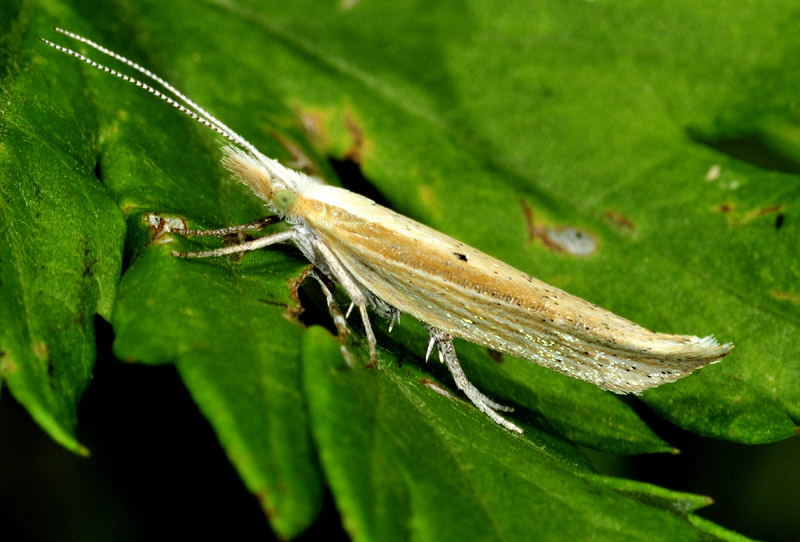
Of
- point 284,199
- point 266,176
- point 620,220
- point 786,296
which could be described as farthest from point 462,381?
point 786,296

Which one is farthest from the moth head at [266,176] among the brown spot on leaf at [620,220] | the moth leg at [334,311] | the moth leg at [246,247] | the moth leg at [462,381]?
the brown spot on leaf at [620,220]

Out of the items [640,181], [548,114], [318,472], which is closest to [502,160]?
[548,114]

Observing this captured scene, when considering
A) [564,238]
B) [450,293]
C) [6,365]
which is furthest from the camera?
[564,238]

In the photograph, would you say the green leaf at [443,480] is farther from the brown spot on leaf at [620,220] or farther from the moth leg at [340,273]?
the brown spot on leaf at [620,220]

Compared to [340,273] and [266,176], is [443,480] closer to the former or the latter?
[340,273]

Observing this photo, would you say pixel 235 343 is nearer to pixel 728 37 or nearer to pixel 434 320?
pixel 434 320

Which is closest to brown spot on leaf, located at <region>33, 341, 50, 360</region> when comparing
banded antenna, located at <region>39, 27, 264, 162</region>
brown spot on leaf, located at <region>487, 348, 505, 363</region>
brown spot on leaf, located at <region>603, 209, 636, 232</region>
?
banded antenna, located at <region>39, 27, 264, 162</region>
